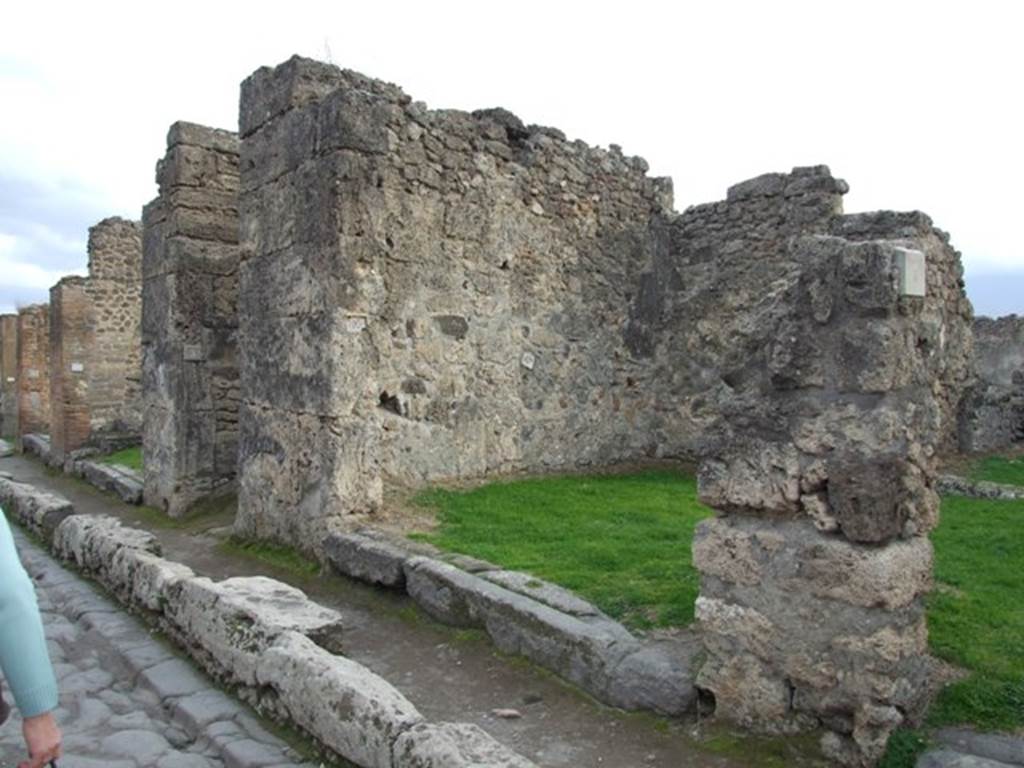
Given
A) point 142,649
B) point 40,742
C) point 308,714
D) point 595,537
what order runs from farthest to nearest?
point 595,537, point 142,649, point 308,714, point 40,742

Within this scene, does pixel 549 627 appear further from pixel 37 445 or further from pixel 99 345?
pixel 37 445

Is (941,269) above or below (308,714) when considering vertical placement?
above

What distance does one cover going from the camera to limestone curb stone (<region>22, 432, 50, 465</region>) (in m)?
17.2

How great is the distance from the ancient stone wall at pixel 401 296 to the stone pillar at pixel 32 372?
1399 cm

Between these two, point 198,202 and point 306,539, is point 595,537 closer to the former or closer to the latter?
point 306,539

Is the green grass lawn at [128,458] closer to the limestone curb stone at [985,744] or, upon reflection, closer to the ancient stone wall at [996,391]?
the ancient stone wall at [996,391]

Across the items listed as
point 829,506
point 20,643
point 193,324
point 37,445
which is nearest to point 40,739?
point 20,643

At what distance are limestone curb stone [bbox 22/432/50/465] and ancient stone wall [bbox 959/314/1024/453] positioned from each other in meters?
15.3

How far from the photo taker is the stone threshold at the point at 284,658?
3400 millimetres

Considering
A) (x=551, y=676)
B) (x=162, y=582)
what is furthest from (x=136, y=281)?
(x=551, y=676)

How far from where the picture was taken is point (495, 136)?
28.9ft

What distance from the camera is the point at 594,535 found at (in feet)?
22.0

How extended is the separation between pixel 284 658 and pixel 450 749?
1288 mm

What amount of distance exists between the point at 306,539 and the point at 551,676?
330 centimetres
